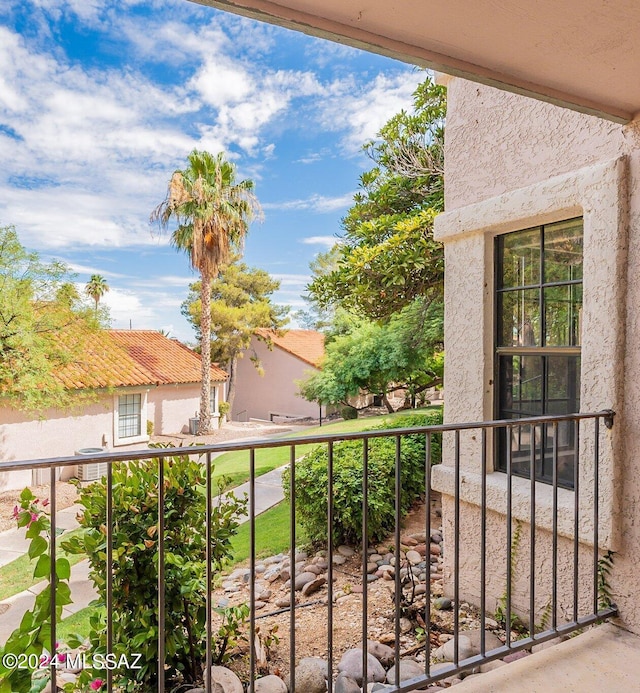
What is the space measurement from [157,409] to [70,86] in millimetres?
26178

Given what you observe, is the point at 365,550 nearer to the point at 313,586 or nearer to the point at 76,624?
the point at 313,586

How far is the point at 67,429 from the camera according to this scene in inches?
428

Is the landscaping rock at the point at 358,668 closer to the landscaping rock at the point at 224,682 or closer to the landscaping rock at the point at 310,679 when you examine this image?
the landscaping rock at the point at 310,679

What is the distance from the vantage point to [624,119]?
7.11 ft

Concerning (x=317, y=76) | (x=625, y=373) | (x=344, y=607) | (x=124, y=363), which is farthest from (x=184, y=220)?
(x=317, y=76)

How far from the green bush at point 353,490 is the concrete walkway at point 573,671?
2.37m

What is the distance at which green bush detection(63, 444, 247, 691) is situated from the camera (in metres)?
2.10

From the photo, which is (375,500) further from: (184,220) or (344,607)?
(184,220)

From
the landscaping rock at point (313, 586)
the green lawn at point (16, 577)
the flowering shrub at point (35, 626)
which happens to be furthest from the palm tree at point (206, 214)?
the flowering shrub at point (35, 626)

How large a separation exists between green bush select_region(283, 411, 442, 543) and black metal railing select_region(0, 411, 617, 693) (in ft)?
3.43

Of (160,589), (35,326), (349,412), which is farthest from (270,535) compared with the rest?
(349,412)

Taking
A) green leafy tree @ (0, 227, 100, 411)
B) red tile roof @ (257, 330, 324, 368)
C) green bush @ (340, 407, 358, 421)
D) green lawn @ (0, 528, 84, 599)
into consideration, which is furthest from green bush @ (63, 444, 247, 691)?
red tile roof @ (257, 330, 324, 368)

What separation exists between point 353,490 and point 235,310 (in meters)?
14.8

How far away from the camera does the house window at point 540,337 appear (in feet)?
8.60
